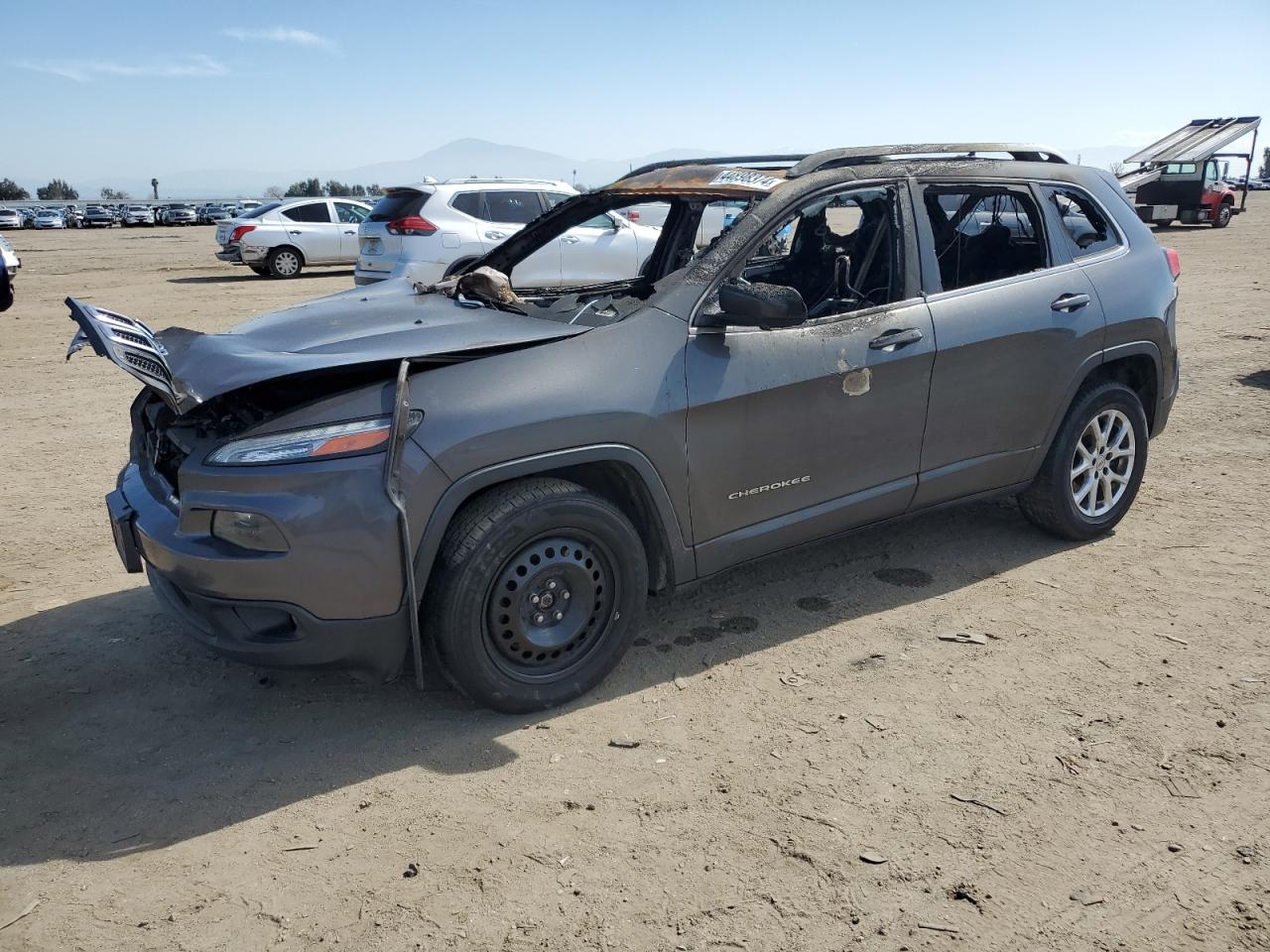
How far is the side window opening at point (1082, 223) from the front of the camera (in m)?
4.91

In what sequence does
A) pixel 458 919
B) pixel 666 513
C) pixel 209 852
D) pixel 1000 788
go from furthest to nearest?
pixel 666 513 < pixel 1000 788 < pixel 209 852 < pixel 458 919

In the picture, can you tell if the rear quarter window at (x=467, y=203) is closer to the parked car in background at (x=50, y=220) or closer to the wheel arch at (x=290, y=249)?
the wheel arch at (x=290, y=249)

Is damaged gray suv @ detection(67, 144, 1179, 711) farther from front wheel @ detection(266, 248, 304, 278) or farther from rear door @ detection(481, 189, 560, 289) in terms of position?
front wheel @ detection(266, 248, 304, 278)

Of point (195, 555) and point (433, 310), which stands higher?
point (433, 310)

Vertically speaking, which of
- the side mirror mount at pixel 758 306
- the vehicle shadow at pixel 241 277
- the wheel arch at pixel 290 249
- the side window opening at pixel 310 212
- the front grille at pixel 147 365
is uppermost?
the side window opening at pixel 310 212

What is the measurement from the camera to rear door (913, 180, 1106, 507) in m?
4.35

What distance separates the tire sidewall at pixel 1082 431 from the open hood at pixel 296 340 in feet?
8.49

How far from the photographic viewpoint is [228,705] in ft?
12.2

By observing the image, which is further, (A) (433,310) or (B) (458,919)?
(A) (433,310)

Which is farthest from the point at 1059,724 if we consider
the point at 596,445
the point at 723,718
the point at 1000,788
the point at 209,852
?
the point at 209,852

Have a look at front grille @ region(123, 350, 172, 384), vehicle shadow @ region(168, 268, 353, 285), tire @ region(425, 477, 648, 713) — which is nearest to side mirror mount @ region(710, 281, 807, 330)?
tire @ region(425, 477, 648, 713)

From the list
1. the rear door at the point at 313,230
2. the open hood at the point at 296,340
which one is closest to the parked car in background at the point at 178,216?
the rear door at the point at 313,230

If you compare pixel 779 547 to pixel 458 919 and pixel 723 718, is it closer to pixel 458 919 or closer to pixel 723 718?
pixel 723 718

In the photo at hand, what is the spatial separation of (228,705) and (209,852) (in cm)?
89
